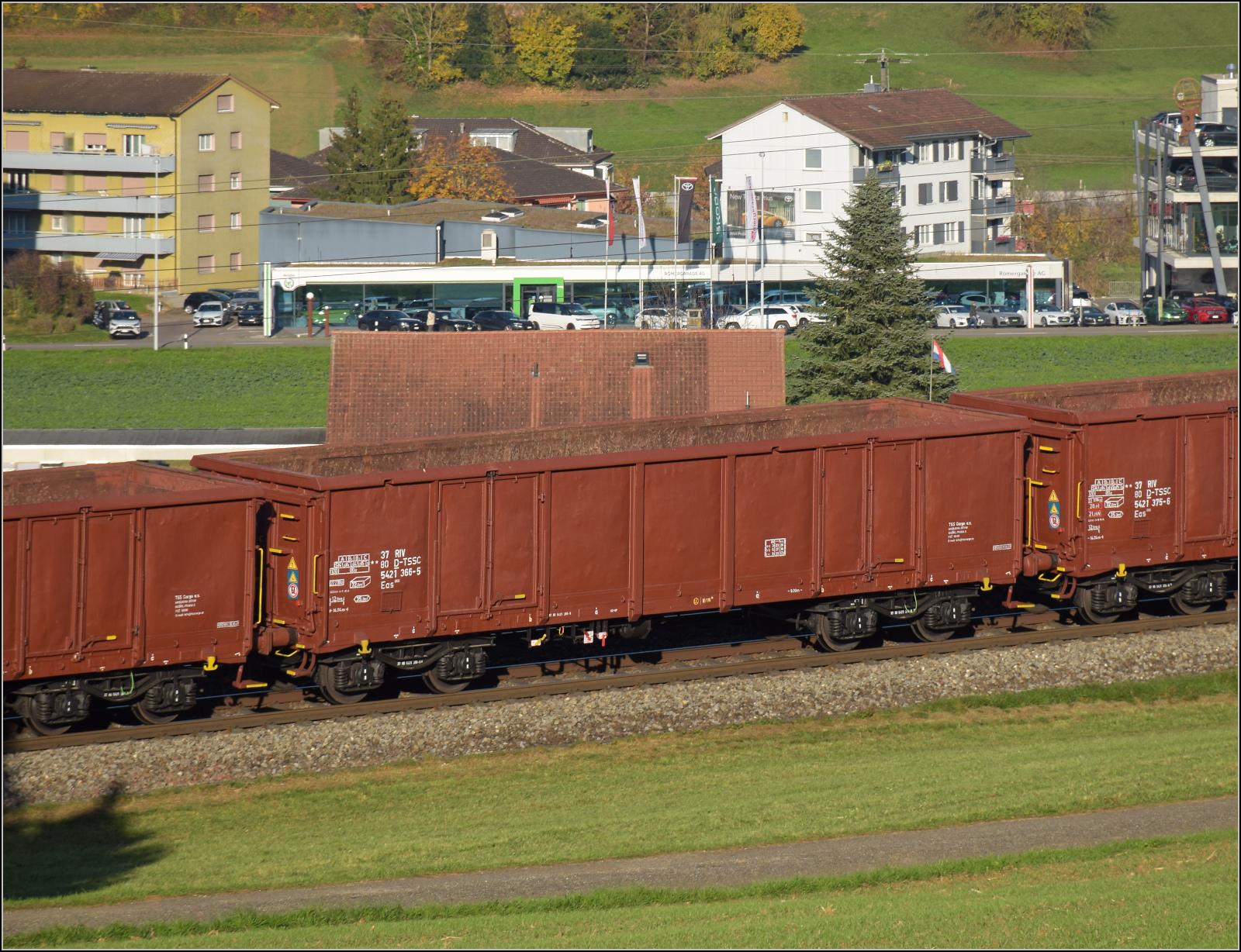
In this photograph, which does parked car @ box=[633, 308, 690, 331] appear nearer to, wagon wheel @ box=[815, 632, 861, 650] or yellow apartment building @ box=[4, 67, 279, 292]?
→ yellow apartment building @ box=[4, 67, 279, 292]

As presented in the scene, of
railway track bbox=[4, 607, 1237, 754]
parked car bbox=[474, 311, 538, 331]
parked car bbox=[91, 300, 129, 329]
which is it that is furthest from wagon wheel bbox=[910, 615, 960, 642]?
parked car bbox=[91, 300, 129, 329]

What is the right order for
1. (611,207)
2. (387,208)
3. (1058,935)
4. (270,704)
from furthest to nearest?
(387,208), (611,207), (270,704), (1058,935)

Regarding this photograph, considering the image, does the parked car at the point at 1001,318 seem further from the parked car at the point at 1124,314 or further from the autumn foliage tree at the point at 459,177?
the autumn foliage tree at the point at 459,177

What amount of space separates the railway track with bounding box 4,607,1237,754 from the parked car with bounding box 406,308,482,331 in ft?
143

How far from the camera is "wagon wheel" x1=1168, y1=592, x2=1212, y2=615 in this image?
22750 mm

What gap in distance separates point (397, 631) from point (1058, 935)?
10367 millimetres

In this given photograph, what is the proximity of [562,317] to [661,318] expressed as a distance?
16.5 feet

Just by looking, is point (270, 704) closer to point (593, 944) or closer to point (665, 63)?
point (593, 944)

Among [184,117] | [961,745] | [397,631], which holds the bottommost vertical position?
[961,745]

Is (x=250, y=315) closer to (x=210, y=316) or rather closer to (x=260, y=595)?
(x=210, y=316)

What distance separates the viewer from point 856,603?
2067cm

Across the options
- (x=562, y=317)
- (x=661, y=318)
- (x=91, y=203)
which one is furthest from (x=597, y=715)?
(x=91, y=203)

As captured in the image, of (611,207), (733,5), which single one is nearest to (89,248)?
(611,207)

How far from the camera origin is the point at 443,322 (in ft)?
215
